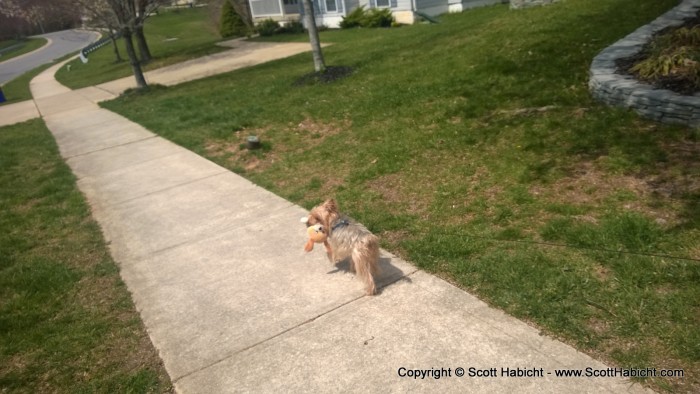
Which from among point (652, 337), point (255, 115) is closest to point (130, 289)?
point (652, 337)

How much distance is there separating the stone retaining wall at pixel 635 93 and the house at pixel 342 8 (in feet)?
43.6

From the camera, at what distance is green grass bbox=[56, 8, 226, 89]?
72.2 ft

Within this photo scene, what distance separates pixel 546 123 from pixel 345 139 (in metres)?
2.84

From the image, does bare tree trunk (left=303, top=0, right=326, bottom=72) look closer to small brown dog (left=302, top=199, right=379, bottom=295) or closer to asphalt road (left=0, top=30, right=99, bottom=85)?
small brown dog (left=302, top=199, right=379, bottom=295)

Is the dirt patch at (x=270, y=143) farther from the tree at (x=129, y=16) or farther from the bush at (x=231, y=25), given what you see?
the bush at (x=231, y=25)

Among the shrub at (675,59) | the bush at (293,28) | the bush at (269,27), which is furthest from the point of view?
the bush at (269,27)

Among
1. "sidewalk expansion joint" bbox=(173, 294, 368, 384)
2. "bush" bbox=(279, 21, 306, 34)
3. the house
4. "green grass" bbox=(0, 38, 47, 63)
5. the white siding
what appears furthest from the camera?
"green grass" bbox=(0, 38, 47, 63)

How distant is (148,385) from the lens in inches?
128

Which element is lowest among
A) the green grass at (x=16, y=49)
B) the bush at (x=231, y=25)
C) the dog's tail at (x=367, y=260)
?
the dog's tail at (x=367, y=260)

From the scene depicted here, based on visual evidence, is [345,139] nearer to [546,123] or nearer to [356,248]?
[546,123]

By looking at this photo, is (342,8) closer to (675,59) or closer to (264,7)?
(264,7)

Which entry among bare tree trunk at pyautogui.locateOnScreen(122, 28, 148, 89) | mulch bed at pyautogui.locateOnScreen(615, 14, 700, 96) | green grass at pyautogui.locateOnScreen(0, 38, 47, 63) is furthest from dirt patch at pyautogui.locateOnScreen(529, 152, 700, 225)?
green grass at pyautogui.locateOnScreen(0, 38, 47, 63)

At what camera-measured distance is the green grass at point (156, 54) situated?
22.0 m

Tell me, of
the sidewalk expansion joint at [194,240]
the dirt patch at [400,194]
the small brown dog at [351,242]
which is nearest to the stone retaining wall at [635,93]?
the dirt patch at [400,194]
